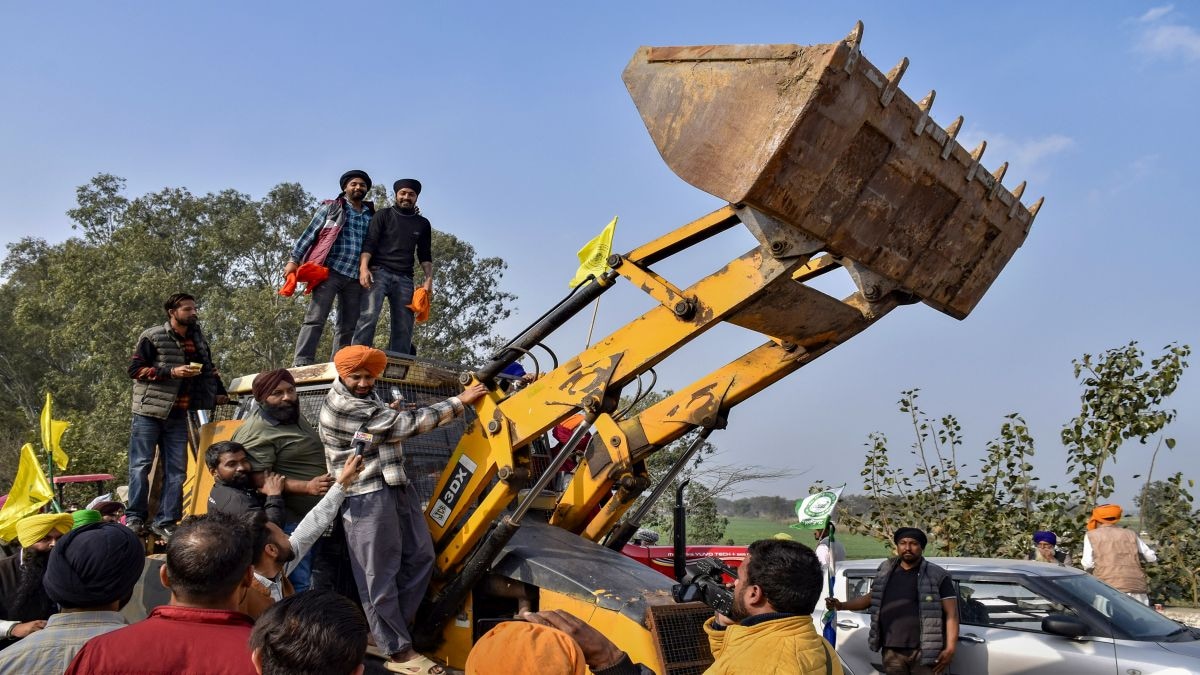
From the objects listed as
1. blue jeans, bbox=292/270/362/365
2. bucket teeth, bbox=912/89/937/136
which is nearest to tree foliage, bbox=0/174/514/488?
blue jeans, bbox=292/270/362/365

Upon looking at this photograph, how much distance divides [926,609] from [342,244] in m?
5.22

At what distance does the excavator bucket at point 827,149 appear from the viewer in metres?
4.30

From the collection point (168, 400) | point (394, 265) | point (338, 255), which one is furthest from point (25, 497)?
point (394, 265)

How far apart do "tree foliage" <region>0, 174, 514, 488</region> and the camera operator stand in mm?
23298

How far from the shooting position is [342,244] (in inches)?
326

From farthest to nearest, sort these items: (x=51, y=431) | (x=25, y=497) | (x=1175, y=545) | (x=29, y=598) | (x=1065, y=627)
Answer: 1. (x=1175, y=545)
2. (x=51, y=431)
3. (x=1065, y=627)
4. (x=25, y=497)
5. (x=29, y=598)

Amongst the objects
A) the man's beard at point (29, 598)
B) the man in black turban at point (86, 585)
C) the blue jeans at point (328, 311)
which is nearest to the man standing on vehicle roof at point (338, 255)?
the blue jeans at point (328, 311)

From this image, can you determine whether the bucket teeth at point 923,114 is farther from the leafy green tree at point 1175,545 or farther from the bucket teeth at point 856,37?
the leafy green tree at point 1175,545

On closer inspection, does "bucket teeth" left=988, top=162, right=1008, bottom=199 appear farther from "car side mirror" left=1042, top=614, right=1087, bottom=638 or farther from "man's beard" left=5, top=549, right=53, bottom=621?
"man's beard" left=5, top=549, right=53, bottom=621

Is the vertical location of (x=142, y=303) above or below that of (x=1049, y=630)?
above

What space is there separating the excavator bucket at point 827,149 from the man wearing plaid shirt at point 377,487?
192 cm

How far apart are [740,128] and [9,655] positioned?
3.28 metres

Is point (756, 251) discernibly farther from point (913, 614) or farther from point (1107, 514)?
point (1107, 514)

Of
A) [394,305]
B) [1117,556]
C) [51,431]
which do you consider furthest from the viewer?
[1117,556]
